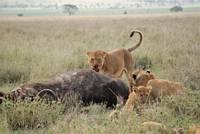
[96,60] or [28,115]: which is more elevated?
[96,60]

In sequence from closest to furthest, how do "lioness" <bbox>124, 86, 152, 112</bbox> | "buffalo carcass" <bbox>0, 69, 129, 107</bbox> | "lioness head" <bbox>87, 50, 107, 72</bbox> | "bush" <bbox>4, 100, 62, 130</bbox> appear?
"bush" <bbox>4, 100, 62, 130</bbox>
"lioness" <bbox>124, 86, 152, 112</bbox>
"buffalo carcass" <bbox>0, 69, 129, 107</bbox>
"lioness head" <bbox>87, 50, 107, 72</bbox>

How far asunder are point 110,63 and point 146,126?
13.3ft

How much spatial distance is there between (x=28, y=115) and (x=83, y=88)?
134cm

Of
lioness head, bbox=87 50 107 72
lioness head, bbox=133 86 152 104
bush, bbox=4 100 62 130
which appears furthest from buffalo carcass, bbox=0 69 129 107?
lioness head, bbox=87 50 107 72

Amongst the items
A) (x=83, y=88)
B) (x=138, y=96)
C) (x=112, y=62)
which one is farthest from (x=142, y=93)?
(x=112, y=62)

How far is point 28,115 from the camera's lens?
22.1 feet

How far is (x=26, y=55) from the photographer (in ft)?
45.0

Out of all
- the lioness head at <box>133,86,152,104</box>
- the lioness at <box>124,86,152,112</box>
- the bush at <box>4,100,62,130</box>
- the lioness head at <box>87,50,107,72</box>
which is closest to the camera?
the bush at <box>4,100,62,130</box>

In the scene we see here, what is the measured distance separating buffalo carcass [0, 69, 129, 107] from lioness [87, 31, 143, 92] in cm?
72

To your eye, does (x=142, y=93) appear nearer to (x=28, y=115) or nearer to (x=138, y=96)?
(x=138, y=96)

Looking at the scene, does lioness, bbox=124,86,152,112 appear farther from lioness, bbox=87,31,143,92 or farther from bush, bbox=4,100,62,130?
lioness, bbox=87,31,143,92

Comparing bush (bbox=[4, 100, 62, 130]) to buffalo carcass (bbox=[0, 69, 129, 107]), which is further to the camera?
buffalo carcass (bbox=[0, 69, 129, 107])

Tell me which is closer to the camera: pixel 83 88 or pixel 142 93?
pixel 142 93

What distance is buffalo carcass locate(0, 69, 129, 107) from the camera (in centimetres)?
752
